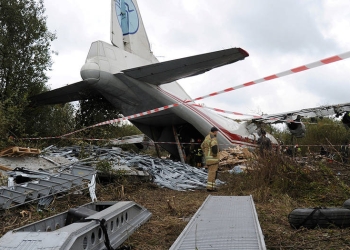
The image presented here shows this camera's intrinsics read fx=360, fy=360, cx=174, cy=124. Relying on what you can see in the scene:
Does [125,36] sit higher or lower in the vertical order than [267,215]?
higher

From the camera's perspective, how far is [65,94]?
1322cm

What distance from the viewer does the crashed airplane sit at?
1098 cm

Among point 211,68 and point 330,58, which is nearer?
point 330,58

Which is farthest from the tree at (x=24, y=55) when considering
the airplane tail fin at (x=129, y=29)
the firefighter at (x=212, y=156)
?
the firefighter at (x=212, y=156)

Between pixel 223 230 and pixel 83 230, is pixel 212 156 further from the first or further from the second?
pixel 83 230

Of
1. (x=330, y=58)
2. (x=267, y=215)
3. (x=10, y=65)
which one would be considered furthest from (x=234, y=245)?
(x=10, y=65)

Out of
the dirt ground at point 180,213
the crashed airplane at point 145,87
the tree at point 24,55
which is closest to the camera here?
the dirt ground at point 180,213

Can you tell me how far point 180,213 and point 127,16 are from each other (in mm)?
10270

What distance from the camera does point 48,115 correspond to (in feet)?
44.4

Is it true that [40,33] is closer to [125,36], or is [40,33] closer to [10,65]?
[10,65]

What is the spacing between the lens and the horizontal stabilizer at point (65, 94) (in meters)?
12.8

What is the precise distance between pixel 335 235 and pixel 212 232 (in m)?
1.29

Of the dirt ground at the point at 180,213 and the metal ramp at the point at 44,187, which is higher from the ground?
the metal ramp at the point at 44,187

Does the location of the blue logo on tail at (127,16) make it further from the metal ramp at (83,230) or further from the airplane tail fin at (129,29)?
the metal ramp at (83,230)
